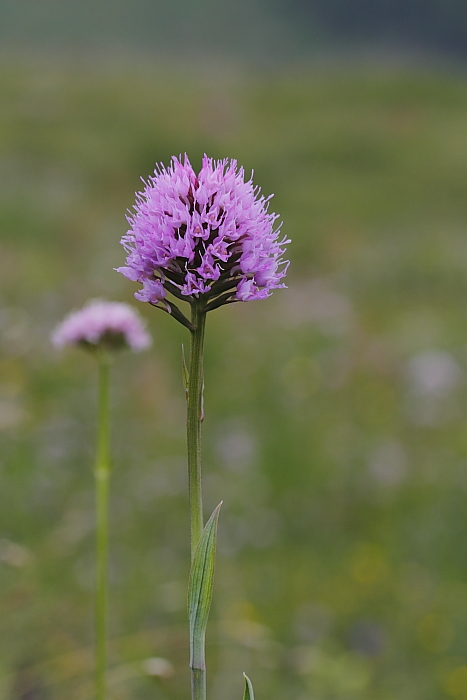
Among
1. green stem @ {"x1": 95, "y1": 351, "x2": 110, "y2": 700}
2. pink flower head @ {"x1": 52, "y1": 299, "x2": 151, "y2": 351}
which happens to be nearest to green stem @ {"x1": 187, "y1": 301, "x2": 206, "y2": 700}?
green stem @ {"x1": 95, "y1": 351, "x2": 110, "y2": 700}

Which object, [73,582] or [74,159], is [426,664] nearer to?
[73,582]

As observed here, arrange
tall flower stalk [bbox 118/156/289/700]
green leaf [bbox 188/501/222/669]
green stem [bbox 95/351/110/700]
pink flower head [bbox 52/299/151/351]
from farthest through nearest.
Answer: pink flower head [bbox 52/299/151/351]
green stem [bbox 95/351/110/700]
tall flower stalk [bbox 118/156/289/700]
green leaf [bbox 188/501/222/669]

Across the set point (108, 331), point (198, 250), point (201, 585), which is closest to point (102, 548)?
point (108, 331)

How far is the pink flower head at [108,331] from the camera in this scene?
13.1 ft

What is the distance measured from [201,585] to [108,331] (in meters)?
2.29

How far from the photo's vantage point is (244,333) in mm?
13836

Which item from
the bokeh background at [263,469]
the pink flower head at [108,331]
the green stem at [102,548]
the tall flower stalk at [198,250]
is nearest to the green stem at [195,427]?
the tall flower stalk at [198,250]

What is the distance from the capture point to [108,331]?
3988 millimetres

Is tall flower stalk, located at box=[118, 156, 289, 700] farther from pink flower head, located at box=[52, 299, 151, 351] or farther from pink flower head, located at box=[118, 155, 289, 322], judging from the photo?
pink flower head, located at box=[52, 299, 151, 351]

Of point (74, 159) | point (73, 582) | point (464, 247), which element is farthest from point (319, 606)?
point (74, 159)

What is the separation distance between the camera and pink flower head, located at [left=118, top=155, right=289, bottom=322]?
2.11 m

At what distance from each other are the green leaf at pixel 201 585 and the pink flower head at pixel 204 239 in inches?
26.4

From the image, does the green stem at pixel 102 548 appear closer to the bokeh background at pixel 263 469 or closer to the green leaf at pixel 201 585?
the bokeh background at pixel 263 469

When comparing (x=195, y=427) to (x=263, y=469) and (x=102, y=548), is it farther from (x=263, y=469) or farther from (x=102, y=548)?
(x=263, y=469)
